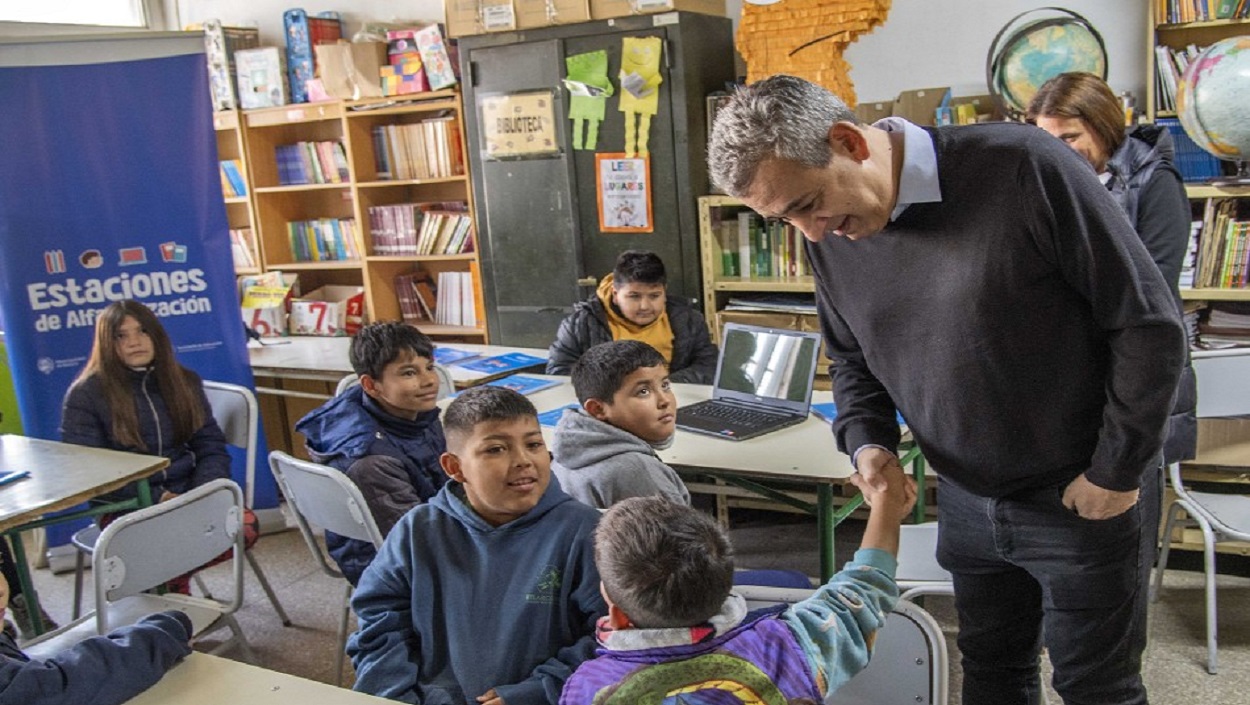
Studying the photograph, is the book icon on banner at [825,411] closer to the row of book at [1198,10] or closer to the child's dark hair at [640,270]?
the child's dark hair at [640,270]

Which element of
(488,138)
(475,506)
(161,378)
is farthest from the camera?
(488,138)

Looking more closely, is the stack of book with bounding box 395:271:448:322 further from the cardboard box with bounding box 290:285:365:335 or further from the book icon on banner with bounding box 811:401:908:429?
the book icon on banner with bounding box 811:401:908:429

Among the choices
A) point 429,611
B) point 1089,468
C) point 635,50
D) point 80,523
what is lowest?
point 80,523

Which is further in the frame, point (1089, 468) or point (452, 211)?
point (452, 211)

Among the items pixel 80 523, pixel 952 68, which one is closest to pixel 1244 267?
pixel 952 68

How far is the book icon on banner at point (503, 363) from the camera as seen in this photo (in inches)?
150

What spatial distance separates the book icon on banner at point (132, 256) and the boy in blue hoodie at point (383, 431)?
1461 mm

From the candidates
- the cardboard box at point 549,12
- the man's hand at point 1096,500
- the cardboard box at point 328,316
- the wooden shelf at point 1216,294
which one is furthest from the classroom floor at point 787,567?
the cardboard box at point 549,12

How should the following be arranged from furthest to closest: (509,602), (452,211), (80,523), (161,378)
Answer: (452,211)
(80,523)
(161,378)
(509,602)

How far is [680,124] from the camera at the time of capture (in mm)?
4074

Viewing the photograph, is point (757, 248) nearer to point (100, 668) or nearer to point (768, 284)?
point (768, 284)

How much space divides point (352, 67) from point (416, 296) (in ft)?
3.93

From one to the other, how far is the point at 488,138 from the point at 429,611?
122 inches

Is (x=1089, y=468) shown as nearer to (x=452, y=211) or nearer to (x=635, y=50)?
(x=635, y=50)
